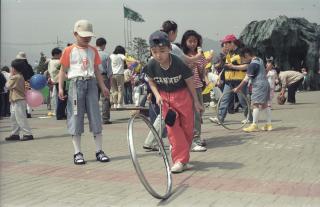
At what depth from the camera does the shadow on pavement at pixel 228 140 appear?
7922mm

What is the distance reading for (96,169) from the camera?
6059 millimetres

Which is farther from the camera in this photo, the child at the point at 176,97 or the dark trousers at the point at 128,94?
the dark trousers at the point at 128,94

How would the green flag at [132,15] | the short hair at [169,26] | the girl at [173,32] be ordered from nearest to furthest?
the girl at [173,32], the short hair at [169,26], the green flag at [132,15]

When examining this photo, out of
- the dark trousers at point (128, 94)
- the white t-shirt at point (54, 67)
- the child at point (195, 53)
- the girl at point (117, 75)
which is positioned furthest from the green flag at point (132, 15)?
the child at point (195, 53)

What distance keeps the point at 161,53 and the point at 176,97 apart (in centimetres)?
62

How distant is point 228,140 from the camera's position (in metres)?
8.39

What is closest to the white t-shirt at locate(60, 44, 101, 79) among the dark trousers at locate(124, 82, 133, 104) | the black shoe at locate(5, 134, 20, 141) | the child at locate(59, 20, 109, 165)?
the child at locate(59, 20, 109, 165)

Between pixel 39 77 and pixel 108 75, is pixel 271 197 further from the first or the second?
pixel 39 77

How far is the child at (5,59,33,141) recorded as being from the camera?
28.9ft

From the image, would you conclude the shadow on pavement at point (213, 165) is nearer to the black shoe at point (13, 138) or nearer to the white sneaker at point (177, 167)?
the white sneaker at point (177, 167)

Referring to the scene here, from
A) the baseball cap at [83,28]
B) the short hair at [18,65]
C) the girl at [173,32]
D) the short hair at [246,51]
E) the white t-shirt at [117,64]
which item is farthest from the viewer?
the white t-shirt at [117,64]

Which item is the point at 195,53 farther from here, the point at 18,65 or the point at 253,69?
the point at 18,65

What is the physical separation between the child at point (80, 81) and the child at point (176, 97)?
1027mm

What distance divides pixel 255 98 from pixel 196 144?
2.64 m
